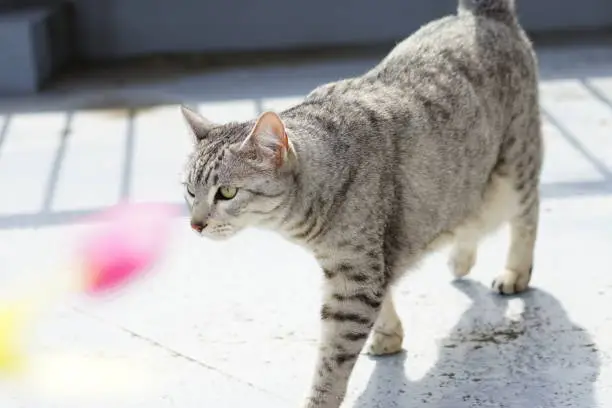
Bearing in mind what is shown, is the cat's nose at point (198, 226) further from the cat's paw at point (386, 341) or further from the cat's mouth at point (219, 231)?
the cat's paw at point (386, 341)

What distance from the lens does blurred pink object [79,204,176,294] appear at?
3824 mm

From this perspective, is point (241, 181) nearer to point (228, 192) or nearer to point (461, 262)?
point (228, 192)

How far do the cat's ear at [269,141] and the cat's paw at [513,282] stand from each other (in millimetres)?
1234

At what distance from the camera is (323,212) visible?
2662 mm

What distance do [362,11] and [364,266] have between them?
5.17 meters

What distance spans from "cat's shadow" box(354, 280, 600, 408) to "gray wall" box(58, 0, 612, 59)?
14.9ft

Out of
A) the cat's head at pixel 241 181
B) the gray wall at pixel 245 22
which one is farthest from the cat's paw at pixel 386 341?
the gray wall at pixel 245 22

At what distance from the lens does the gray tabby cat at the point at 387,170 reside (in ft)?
8.54

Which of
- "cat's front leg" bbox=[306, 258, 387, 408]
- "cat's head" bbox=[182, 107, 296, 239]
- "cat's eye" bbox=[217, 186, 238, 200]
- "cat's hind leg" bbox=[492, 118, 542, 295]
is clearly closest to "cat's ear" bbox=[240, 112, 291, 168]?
"cat's head" bbox=[182, 107, 296, 239]

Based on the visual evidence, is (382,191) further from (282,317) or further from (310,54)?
(310,54)

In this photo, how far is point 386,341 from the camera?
3119 millimetres

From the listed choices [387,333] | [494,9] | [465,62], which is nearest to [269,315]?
[387,333]

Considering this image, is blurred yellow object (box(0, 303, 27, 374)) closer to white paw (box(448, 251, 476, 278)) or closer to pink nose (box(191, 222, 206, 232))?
pink nose (box(191, 222, 206, 232))

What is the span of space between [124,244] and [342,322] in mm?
1655
